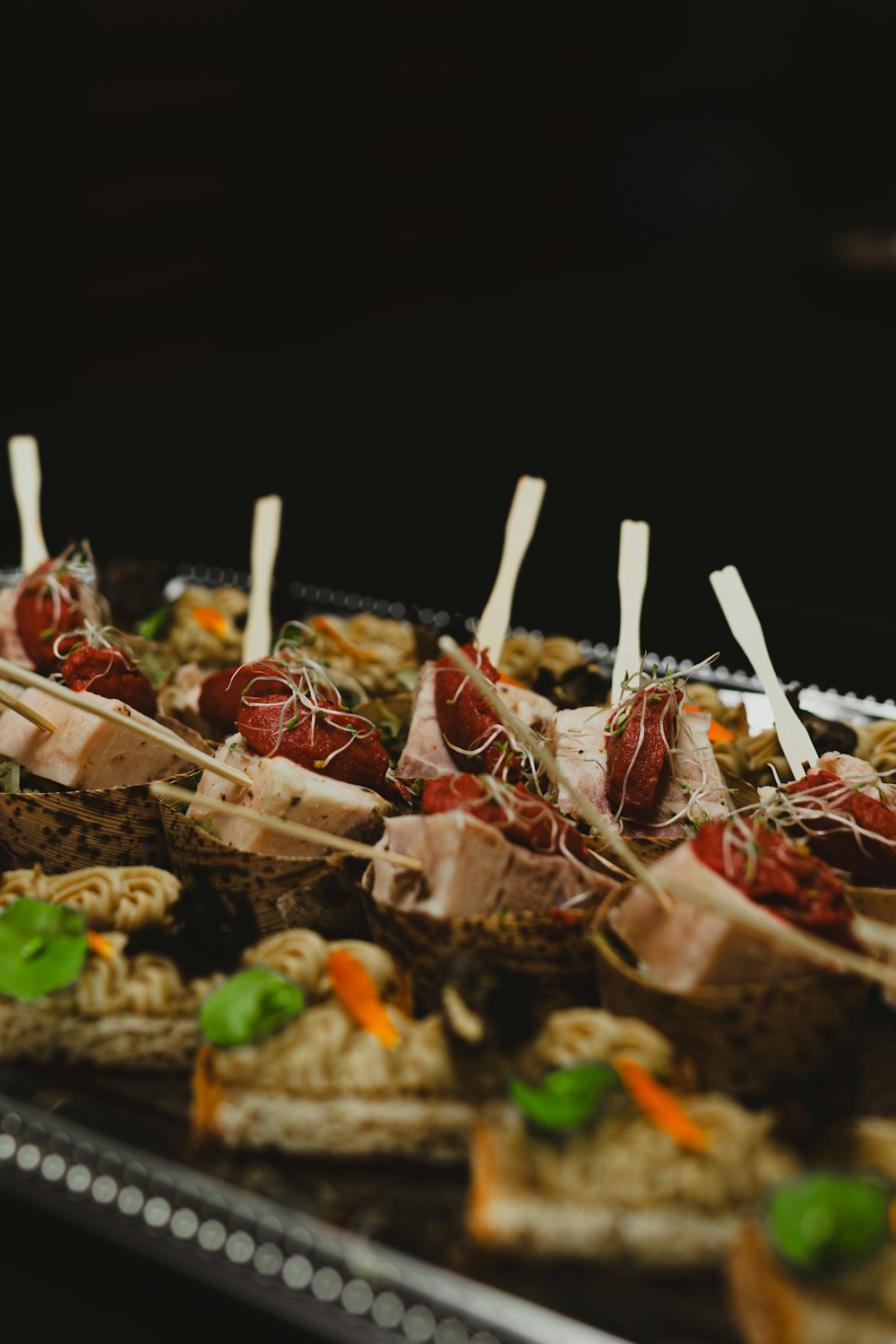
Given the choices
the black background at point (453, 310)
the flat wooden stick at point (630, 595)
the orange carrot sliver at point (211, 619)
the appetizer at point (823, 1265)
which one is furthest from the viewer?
the black background at point (453, 310)

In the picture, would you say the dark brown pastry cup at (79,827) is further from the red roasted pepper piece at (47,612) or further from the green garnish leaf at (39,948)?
the red roasted pepper piece at (47,612)

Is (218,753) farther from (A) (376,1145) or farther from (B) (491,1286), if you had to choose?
(B) (491,1286)

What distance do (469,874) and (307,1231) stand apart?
2.60 ft

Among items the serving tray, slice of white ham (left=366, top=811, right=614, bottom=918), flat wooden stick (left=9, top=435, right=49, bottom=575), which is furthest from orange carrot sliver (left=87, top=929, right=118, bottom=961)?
flat wooden stick (left=9, top=435, right=49, bottom=575)

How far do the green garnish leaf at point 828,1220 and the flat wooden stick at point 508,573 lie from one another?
228 centimetres

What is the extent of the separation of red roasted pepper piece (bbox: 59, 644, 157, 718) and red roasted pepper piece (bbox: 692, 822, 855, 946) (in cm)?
176

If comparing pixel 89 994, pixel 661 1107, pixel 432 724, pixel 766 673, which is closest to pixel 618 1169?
pixel 661 1107

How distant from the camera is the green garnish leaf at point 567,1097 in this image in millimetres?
2160

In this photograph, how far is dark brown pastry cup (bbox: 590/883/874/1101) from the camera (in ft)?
7.58

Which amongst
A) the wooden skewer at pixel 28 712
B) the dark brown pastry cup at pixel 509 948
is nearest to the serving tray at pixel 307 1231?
the dark brown pastry cup at pixel 509 948

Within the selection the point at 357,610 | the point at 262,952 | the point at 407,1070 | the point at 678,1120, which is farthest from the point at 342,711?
Answer: the point at 357,610

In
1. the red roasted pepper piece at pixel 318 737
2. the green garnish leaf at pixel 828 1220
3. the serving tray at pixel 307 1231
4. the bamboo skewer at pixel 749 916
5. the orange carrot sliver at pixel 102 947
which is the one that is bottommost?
the serving tray at pixel 307 1231

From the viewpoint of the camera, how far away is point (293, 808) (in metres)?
2.91

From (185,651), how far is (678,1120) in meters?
2.78
